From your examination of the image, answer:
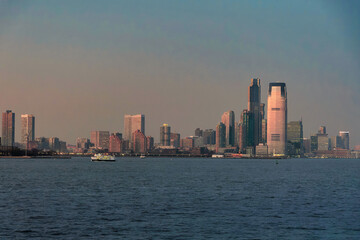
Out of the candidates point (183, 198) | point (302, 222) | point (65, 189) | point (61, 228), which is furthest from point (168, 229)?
point (65, 189)

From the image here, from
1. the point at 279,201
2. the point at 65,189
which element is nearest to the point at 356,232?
the point at 279,201

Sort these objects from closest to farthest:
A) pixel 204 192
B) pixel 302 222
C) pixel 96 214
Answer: pixel 302 222 → pixel 96 214 → pixel 204 192

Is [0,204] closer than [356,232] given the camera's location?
No

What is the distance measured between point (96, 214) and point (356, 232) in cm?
3130

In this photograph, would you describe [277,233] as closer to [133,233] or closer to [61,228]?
[133,233]

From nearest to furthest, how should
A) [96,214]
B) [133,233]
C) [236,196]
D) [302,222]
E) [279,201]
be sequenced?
[133,233]
[302,222]
[96,214]
[279,201]
[236,196]

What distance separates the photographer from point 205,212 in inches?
2921

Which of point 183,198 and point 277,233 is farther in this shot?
point 183,198

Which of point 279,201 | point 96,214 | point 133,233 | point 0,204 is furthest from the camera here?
point 279,201

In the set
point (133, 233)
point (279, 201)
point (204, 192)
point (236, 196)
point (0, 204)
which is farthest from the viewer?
point (204, 192)

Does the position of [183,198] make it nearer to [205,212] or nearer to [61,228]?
[205,212]

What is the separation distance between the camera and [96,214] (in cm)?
7094

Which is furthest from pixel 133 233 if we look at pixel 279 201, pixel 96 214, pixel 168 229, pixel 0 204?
pixel 279 201

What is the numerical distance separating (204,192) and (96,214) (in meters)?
37.3
